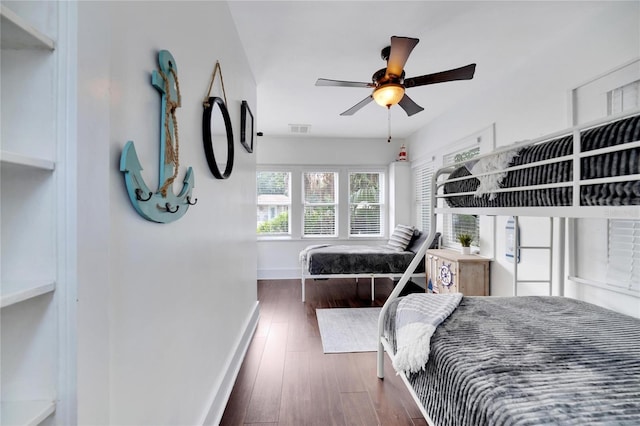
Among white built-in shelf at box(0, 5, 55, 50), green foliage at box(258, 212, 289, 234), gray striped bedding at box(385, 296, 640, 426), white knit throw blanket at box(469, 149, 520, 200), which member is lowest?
gray striped bedding at box(385, 296, 640, 426)

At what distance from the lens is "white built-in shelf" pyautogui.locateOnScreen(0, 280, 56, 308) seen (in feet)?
1.47

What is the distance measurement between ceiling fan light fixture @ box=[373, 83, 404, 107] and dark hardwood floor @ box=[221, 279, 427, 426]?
2069 millimetres

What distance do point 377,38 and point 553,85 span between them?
1500mm

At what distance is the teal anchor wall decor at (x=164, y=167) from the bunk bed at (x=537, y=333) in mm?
1230

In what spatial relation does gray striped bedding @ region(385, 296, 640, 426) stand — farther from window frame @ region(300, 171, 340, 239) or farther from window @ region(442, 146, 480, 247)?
window frame @ region(300, 171, 340, 239)

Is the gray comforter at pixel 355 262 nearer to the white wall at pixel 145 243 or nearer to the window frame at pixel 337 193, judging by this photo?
the window frame at pixel 337 193

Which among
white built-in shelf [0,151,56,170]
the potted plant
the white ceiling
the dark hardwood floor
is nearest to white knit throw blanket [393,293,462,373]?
the dark hardwood floor

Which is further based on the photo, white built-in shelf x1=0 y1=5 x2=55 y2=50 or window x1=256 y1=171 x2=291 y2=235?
window x1=256 y1=171 x2=291 y2=235

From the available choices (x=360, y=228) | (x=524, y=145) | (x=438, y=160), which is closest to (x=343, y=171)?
(x=360, y=228)

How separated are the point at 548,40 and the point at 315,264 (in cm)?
318

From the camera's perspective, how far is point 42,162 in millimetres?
513

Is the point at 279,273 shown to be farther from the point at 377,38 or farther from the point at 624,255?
the point at 624,255

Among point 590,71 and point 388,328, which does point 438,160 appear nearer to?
point 590,71

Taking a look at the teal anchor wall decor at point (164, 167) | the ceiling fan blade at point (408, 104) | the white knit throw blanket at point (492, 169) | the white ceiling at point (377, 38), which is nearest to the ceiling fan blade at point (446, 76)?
the ceiling fan blade at point (408, 104)
